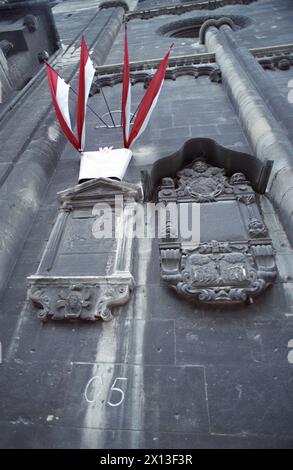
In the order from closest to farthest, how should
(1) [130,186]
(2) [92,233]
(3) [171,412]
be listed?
(3) [171,412], (2) [92,233], (1) [130,186]

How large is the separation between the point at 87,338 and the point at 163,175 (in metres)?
4.18

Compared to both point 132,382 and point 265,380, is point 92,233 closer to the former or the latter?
point 132,382

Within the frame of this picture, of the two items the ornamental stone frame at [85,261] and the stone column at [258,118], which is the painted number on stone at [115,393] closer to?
the ornamental stone frame at [85,261]

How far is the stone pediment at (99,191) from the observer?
673 cm

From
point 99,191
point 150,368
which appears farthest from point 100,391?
point 99,191

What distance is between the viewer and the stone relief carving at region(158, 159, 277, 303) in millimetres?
4918

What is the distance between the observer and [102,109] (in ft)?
35.1

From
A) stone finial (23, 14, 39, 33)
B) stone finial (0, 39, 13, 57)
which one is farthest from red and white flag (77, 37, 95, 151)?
stone finial (23, 14, 39, 33)

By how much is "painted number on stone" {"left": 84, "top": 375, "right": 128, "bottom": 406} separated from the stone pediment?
3.63 meters

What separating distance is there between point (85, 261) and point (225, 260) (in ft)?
8.08

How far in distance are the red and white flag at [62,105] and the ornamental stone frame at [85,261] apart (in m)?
1.69

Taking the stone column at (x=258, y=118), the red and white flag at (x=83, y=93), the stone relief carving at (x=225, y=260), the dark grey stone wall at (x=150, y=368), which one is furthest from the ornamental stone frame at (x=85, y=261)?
the stone column at (x=258, y=118)

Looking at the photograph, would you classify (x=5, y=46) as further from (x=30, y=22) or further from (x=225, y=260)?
(x=225, y=260)
